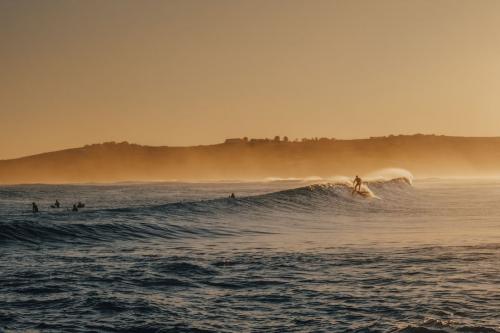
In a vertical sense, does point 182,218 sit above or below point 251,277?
above

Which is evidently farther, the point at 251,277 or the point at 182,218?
the point at 182,218

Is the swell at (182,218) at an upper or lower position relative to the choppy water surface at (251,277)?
upper

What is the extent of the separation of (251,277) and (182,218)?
20380mm

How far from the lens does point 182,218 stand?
117ft

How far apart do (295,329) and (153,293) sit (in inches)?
170

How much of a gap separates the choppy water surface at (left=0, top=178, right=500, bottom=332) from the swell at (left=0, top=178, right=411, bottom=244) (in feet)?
0.58

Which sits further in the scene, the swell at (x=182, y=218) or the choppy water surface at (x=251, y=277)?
the swell at (x=182, y=218)

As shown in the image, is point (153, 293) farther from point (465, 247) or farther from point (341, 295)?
point (465, 247)

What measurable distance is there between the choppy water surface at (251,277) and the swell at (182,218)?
0.18m

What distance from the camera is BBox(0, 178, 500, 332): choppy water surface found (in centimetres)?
1134

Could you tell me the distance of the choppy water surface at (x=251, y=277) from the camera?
1134cm

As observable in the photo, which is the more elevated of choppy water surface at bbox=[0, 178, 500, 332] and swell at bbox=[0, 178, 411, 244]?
swell at bbox=[0, 178, 411, 244]

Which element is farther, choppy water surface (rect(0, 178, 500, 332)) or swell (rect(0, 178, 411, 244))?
swell (rect(0, 178, 411, 244))

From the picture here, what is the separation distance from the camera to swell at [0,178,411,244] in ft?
89.8
